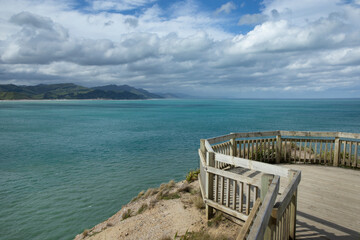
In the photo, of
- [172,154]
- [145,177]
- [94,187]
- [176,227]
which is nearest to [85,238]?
[176,227]

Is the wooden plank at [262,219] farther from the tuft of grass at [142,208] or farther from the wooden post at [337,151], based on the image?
the wooden post at [337,151]

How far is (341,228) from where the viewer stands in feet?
16.0

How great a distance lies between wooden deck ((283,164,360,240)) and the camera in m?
4.79

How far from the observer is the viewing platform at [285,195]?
2924mm

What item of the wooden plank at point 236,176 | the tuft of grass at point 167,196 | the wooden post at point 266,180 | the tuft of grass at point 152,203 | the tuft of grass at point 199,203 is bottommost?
the tuft of grass at point 152,203

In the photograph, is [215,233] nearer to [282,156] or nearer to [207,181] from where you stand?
[207,181]

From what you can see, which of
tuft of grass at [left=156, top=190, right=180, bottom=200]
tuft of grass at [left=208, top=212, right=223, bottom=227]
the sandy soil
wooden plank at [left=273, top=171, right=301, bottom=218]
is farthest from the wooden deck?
tuft of grass at [left=156, top=190, right=180, bottom=200]

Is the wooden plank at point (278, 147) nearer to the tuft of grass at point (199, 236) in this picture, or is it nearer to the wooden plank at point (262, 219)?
the tuft of grass at point (199, 236)

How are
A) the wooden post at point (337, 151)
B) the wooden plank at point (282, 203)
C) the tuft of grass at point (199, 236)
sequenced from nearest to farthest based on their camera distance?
the wooden plank at point (282, 203) → the tuft of grass at point (199, 236) → the wooden post at point (337, 151)

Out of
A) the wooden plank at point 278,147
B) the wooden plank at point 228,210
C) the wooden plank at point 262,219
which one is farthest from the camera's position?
the wooden plank at point 278,147

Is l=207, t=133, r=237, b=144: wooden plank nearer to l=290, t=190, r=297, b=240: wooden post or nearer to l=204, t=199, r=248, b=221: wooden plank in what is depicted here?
l=204, t=199, r=248, b=221: wooden plank

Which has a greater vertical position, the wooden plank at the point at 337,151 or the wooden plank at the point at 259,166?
the wooden plank at the point at 259,166

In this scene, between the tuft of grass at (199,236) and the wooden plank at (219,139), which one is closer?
the tuft of grass at (199,236)

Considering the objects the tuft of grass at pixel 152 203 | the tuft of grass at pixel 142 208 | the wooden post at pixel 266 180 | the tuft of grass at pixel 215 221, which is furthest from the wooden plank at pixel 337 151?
the tuft of grass at pixel 142 208
